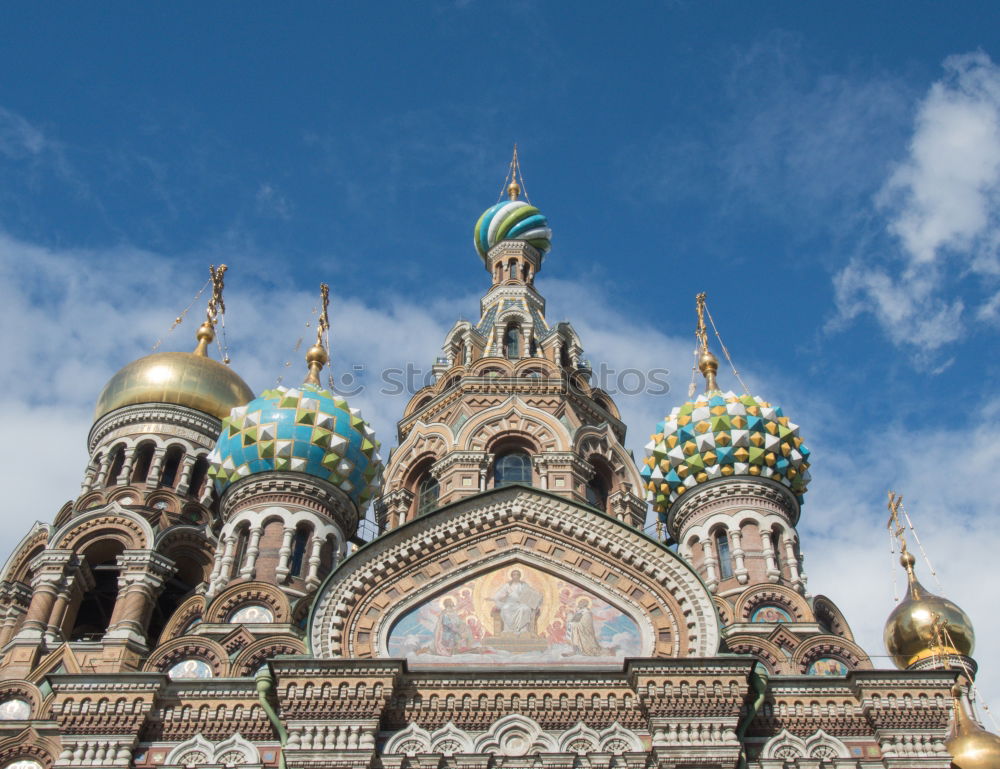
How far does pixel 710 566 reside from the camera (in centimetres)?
1325

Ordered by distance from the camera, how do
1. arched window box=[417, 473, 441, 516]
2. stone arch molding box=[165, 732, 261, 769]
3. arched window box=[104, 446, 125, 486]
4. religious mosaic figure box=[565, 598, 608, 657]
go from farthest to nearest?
1. arched window box=[104, 446, 125, 486]
2. arched window box=[417, 473, 441, 516]
3. religious mosaic figure box=[565, 598, 608, 657]
4. stone arch molding box=[165, 732, 261, 769]

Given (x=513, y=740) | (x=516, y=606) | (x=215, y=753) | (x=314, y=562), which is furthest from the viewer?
(x=314, y=562)

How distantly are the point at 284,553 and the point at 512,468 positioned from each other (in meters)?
3.34

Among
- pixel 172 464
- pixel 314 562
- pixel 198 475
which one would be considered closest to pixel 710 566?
pixel 314 562

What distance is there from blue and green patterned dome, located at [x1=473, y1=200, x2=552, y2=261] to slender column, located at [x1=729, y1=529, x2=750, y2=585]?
8591mm

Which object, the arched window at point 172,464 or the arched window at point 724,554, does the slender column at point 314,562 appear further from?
the arched window at point 724,554

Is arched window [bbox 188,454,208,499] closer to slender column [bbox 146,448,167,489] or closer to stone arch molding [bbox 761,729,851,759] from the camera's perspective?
slender column [bbox 146,448,167,489]

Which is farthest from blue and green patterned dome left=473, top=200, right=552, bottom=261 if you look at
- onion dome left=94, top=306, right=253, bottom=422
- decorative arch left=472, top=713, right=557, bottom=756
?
decorative arch left=472, top=713, right=557, bottom=756

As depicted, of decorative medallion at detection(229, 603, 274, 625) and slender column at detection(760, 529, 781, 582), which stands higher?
slender column at detection(760, 529, 781, 582)

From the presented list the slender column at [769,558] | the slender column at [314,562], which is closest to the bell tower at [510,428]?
the slender column at [314,562]

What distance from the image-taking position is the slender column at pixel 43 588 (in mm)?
13578

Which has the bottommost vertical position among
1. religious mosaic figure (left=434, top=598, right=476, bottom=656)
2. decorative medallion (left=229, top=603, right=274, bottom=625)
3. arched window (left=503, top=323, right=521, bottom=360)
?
religious mosaic figure (left=434, top=598, right=476, bottom=656)

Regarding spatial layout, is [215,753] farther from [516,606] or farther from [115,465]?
[115,465]

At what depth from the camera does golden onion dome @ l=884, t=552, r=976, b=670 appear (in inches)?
576
